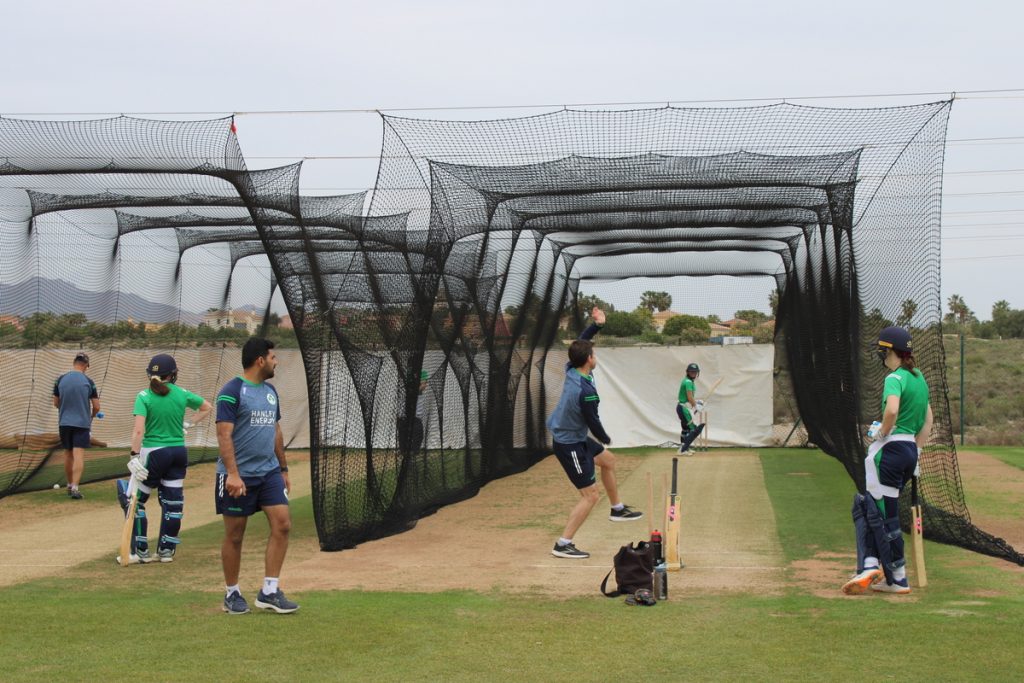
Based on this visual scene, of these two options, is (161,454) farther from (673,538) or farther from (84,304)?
(84,304)

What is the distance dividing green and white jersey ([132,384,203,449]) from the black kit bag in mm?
3962

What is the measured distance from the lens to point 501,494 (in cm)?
1397

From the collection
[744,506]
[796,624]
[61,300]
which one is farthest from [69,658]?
[61,300]

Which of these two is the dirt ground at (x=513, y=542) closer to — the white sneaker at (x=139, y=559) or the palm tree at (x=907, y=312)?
the white sneaker at (x=139, y=559)

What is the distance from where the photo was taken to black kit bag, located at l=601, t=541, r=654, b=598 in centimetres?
735

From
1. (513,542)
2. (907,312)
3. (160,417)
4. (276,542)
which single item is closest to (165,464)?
(160,417)

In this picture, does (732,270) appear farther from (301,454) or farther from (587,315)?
(301,454)

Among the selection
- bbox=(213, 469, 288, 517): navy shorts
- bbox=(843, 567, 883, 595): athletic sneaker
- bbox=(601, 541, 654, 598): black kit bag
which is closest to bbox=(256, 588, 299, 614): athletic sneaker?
bbox=(213, 469, 288, 517): navy shorts

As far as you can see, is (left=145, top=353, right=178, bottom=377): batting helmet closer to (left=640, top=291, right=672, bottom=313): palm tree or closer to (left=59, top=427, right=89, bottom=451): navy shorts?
(left=59, top=427, right=89, bottom=451): navy shorts

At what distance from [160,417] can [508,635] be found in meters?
4.15

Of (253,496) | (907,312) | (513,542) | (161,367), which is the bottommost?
(513,542)

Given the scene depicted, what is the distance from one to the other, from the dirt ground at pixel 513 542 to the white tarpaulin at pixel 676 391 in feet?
21.8

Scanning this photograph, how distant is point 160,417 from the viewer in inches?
361

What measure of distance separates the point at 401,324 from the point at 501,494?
375 centimetres
